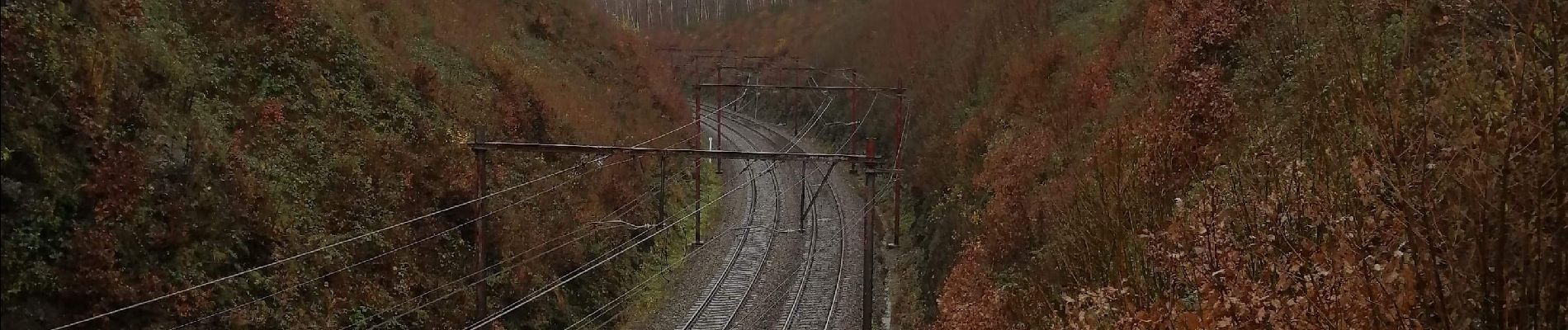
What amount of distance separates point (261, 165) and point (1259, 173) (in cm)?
1287

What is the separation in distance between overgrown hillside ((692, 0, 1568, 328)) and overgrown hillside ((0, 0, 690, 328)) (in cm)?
891

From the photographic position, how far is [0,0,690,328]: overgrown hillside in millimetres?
9070

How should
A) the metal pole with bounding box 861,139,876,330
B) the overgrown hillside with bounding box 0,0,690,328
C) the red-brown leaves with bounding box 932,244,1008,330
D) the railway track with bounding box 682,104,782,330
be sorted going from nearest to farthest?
1. the overgrown hillside with bounding box 0,0,690,328
2. the red-brown leaves with bounding box 932,244,1008,330
3. the metal pole with bounding box 861,139,876,330
4. the railway track with bounding box 682,104,782,330

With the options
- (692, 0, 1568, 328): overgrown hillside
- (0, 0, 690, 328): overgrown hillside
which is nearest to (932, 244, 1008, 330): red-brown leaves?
(692, 0, 1568, 328): overgrown hillside

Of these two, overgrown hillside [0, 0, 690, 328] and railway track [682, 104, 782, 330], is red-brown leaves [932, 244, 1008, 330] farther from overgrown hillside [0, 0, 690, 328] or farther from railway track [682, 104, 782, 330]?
overgrown hillside [0, 0, 690, 328]

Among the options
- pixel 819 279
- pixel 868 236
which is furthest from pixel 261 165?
pixel 819 279

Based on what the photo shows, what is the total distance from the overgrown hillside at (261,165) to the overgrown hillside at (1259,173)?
8.91m

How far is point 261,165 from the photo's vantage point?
38.5 feet

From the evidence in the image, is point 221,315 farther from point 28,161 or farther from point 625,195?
point 625,195

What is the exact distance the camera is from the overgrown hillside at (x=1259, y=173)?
3986 mm

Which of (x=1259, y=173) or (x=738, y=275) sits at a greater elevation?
(x=1259, y=173)

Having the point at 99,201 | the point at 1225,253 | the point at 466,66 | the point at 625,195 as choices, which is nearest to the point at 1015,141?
the point at 625,195

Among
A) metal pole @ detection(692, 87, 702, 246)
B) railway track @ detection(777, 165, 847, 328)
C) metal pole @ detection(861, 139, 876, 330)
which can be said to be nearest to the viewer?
metal pole @ detection(861, 139, 876, 330)

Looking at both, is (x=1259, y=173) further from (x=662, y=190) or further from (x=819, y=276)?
(x=819, y=276)
